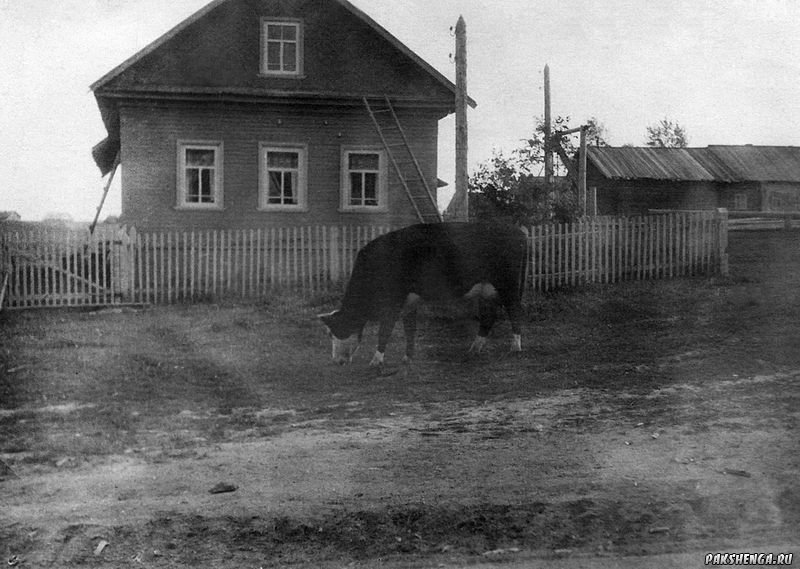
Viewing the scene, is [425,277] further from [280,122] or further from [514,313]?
[280,122]

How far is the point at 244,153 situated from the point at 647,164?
22.7 m

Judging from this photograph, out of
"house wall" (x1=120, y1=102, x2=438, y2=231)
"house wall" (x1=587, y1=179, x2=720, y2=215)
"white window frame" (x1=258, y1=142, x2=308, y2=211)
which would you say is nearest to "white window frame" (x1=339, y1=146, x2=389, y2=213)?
"house wall" (x1=120, y1=102, x2=438, y2=231)

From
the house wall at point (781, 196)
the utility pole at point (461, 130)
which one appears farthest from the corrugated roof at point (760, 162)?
the utility pole at point (461, 130)

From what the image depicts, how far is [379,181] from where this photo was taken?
21.8 meters

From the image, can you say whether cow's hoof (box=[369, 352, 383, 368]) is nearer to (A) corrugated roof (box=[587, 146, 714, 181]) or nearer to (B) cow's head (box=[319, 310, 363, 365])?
(B) cow's head (box=[319, 310, 363, 365])

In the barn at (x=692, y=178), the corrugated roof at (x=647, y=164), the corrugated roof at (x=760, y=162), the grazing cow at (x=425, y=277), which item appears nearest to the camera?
the grazing cow at (x=425, y=277)

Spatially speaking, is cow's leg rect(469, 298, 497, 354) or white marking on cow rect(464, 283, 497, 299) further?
white marking on cow rect(464, 283, 497, 299)

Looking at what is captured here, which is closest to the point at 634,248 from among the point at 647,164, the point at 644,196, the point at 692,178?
the point at 644,196

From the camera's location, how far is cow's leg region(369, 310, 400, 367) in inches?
395

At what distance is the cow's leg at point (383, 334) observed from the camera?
395 inches

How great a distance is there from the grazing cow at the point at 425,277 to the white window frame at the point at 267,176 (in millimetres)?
10579

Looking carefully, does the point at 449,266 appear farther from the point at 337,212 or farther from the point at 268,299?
the point at 337,212

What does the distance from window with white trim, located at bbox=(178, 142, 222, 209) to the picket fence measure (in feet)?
9.31

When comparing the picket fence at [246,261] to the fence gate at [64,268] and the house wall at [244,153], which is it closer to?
the fence gate at [64,268]
